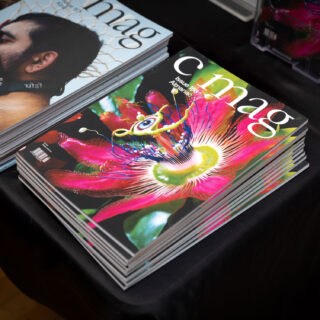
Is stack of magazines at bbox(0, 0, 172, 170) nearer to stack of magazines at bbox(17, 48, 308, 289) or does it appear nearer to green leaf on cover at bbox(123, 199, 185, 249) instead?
stack of magazines at bbox(17, 48, 308, 289)

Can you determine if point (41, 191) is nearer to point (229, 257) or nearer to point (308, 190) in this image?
point (229, 257)

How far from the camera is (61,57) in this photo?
3.06ft

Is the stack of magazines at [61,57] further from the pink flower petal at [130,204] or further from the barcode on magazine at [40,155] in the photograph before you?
the pink flower petal at [130,204]

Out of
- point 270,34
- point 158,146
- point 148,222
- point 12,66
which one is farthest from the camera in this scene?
point 270,34

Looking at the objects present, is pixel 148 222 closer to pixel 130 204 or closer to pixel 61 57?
pixel 130 204

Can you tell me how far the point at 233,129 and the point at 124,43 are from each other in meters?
0.29

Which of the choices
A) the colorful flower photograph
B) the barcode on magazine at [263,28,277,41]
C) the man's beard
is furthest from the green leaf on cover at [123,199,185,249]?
the barcode on magazine at [263,28,277,41]

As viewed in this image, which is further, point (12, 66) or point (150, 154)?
point (12, 66)

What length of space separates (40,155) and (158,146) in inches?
7.0

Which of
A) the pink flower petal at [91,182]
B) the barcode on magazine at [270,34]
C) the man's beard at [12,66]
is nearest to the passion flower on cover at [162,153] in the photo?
the pink flower petal at [91,182]

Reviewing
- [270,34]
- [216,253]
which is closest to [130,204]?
[216,253]

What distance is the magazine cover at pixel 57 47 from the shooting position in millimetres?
860

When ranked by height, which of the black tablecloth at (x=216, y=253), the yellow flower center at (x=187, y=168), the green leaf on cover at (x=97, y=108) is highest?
the green leaf on cover at (x=97, y=108)

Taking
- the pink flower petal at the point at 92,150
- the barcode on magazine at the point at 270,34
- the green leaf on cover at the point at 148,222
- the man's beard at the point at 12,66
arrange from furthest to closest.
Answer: the barcode on magazine at the point at 270,34
the man's beard at the point at 12,66
the pink flower petal at the point at 92,150
the green leaf on cover at the point at 148,222
